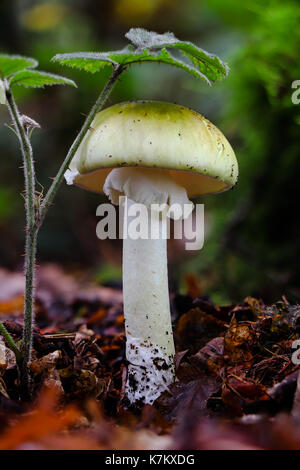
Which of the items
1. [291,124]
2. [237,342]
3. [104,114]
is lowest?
[237,342]

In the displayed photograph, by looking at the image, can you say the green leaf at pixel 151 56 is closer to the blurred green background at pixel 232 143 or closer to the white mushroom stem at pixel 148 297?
the white mushroom stem at pixel 148 297

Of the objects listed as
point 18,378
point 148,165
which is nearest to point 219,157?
point 148,165

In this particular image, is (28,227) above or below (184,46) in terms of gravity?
below

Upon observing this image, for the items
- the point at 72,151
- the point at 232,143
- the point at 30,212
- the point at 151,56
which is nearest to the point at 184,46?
the point at 151,56

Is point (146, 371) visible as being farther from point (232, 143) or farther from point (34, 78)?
point (232, 143)

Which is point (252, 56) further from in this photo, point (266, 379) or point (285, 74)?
point (266, 379)

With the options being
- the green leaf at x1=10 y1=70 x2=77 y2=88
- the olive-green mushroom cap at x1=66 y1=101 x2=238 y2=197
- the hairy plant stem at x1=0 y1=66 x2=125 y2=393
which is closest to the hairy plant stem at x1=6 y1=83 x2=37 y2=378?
the hairy plant stem at x1=0 y1=66 x2=125 y2=393
